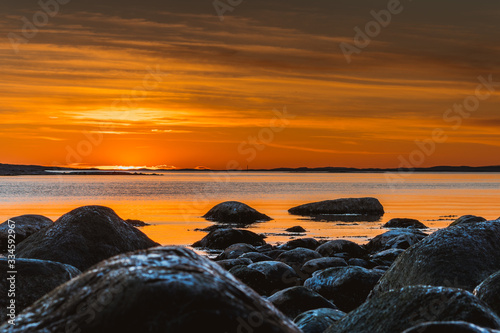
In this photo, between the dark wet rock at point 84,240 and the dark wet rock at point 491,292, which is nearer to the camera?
the dark wet rock at point 491,292

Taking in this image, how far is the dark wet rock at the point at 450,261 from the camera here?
830cm

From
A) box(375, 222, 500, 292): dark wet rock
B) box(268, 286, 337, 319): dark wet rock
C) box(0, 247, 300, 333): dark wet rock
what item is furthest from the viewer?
box(268, 286, 337, 319): dark wet rock

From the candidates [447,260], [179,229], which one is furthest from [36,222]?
[447,260]

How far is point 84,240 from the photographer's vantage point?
38.2 ft

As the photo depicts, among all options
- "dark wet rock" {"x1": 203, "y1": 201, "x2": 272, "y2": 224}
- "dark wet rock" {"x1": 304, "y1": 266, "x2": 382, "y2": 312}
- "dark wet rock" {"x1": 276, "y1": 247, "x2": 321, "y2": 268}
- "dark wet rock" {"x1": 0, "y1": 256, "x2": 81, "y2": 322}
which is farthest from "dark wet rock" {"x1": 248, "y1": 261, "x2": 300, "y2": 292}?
"dark wet rock" {"x1": 203, "y1": 201, "x2": 272, "y2": 224}

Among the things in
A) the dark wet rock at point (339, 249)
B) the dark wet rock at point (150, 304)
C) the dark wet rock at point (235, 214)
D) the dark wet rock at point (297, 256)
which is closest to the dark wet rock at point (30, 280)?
the dark wet rock at point (150, 304)

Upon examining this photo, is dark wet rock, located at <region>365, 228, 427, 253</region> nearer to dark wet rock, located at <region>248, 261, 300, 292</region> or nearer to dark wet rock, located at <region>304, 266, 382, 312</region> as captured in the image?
dark wet rock, located at <region>248, 261, 300, 292</region>

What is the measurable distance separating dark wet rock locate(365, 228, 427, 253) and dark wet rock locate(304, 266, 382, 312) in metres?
7.69

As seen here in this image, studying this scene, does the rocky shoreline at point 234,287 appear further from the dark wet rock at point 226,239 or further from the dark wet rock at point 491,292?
the dark wet rock at point 226,239

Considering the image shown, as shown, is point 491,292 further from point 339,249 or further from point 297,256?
point 339,249

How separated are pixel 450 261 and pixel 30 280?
17.8ft

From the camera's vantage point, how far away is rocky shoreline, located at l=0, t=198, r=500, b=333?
3518mm

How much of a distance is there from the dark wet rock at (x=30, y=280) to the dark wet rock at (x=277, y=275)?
553 cm

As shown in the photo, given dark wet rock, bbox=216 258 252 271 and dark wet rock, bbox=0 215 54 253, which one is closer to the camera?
dark wet rock, bbox=216 258 252 271
